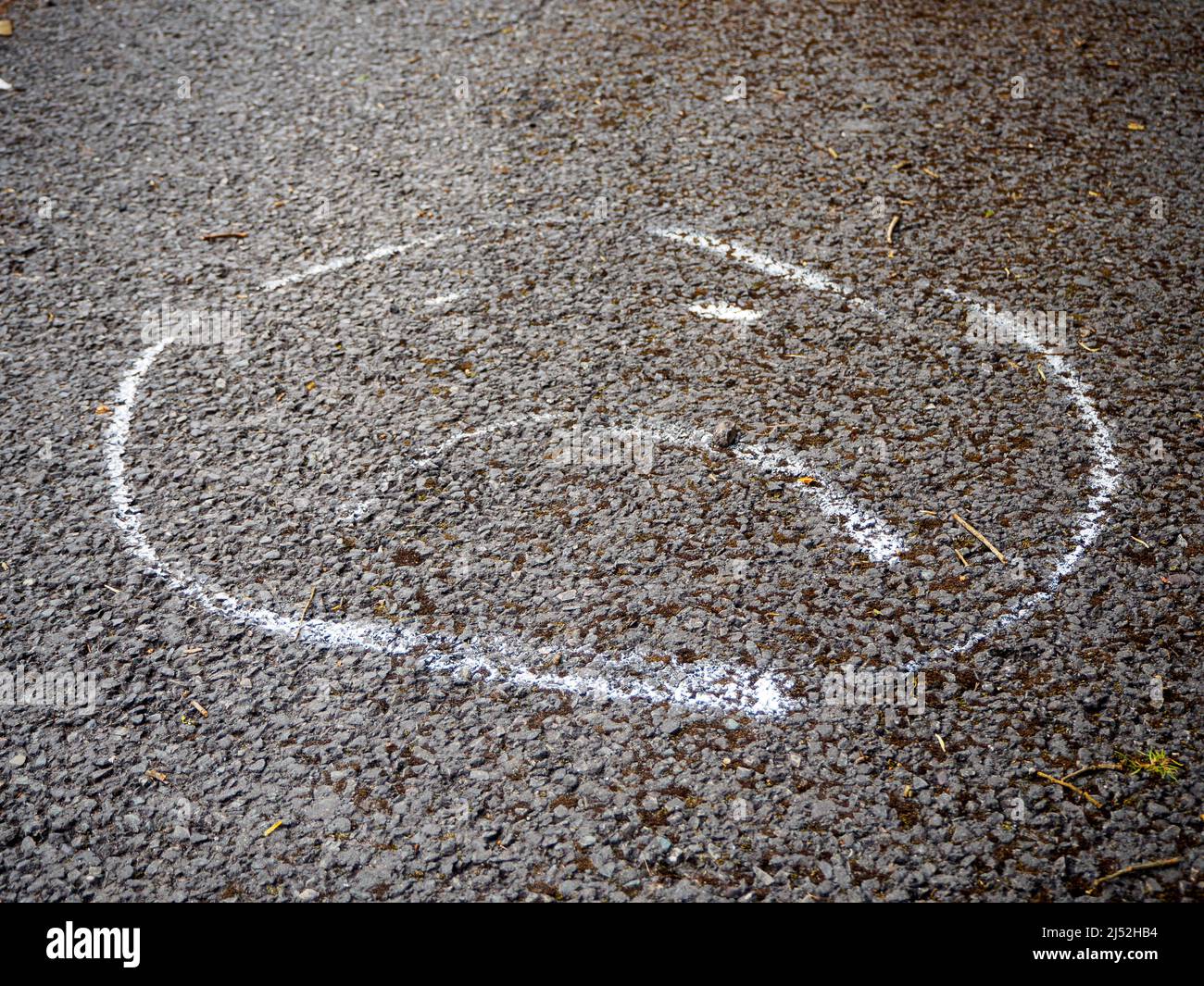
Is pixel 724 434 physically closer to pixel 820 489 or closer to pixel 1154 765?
pixel 820 489

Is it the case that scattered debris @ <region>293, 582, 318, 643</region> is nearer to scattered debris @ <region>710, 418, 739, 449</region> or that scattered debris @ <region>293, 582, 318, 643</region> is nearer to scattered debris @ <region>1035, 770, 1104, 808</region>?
scattered debris @ <region>710, 418, 739, 449</region>

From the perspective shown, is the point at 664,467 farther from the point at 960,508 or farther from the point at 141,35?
the point at 141,35

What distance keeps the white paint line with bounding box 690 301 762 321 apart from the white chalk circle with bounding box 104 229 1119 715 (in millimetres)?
607

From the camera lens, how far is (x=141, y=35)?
5.42 metres

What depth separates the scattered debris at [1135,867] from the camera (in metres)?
2.00

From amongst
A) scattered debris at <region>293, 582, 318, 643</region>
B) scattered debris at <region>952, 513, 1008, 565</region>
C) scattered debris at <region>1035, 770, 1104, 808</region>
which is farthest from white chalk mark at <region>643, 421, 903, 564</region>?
scattered debris at <region>293, 582, 318, 643</region>

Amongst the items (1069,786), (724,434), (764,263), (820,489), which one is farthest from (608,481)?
(1069,786)

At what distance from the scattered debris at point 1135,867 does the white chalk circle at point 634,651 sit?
590 millimetres

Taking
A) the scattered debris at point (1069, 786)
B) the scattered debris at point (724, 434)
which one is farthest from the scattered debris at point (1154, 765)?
the scattered debris at point (724, 434)

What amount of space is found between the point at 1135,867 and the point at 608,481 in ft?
5.21

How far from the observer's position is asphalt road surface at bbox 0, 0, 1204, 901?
7.11 feet
